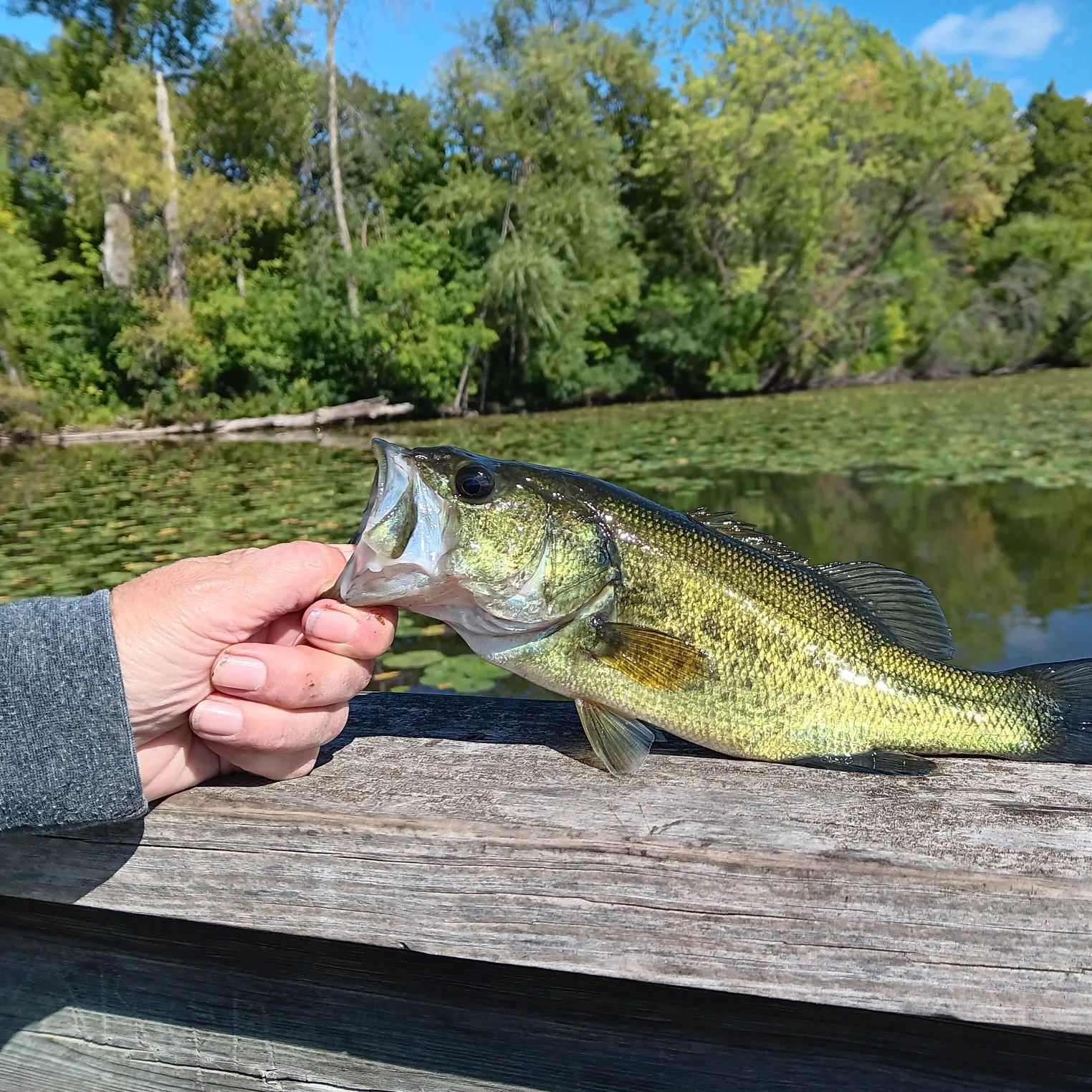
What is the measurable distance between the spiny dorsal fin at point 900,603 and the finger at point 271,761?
3.70 ft

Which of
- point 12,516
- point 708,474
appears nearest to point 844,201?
point 708,474

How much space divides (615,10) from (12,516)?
28632mm

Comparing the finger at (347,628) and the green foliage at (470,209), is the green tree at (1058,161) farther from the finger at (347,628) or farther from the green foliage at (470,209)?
the finger at (347,628)

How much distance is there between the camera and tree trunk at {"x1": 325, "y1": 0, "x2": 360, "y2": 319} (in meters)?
27.4

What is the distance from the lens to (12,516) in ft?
37.1

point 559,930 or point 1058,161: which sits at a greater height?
point 1058,161

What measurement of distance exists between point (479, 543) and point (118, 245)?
3045 centimetres

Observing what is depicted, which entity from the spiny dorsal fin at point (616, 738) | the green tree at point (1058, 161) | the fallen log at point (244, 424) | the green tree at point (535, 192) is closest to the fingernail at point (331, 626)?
the spiny dorsal fin at point (616, 738)

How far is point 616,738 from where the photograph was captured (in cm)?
156

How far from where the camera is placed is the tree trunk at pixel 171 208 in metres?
25.6

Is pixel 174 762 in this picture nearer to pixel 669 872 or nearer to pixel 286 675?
pixel 286 675

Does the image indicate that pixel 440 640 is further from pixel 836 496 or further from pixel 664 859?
pixel 836 496

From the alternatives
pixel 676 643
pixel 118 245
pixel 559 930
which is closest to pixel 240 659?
pixel 559 930

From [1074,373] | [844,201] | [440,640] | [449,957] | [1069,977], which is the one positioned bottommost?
[440,640]
